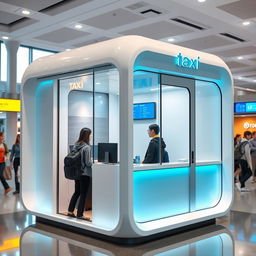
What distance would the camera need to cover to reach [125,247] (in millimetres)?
4746

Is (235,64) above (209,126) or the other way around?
above

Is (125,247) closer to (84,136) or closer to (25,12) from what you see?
(84,136)

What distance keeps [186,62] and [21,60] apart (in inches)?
391

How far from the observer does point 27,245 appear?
484 centimetres

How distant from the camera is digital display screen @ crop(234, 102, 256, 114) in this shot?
1358 cm

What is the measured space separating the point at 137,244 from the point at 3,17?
329 inches

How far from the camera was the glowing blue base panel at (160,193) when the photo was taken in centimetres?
520

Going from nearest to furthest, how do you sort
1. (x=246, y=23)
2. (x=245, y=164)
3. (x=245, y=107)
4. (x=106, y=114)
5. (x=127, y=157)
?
(x=127, y=157), (x=106, y=114), (x=245, y=164), (x=246, y=23), (x=245, y=107)

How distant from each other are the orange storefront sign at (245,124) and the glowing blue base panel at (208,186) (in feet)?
32.0

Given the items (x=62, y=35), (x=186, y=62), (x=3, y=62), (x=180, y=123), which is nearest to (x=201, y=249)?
(x=186, y=62)

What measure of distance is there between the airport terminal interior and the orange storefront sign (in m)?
6.89

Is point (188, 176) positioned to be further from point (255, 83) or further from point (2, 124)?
point (255, 83)

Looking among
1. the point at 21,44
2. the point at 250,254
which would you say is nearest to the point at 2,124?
the point at 21,44

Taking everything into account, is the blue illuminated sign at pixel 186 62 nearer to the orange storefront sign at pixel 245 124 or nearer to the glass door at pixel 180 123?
the glass door at pixel 180 123
